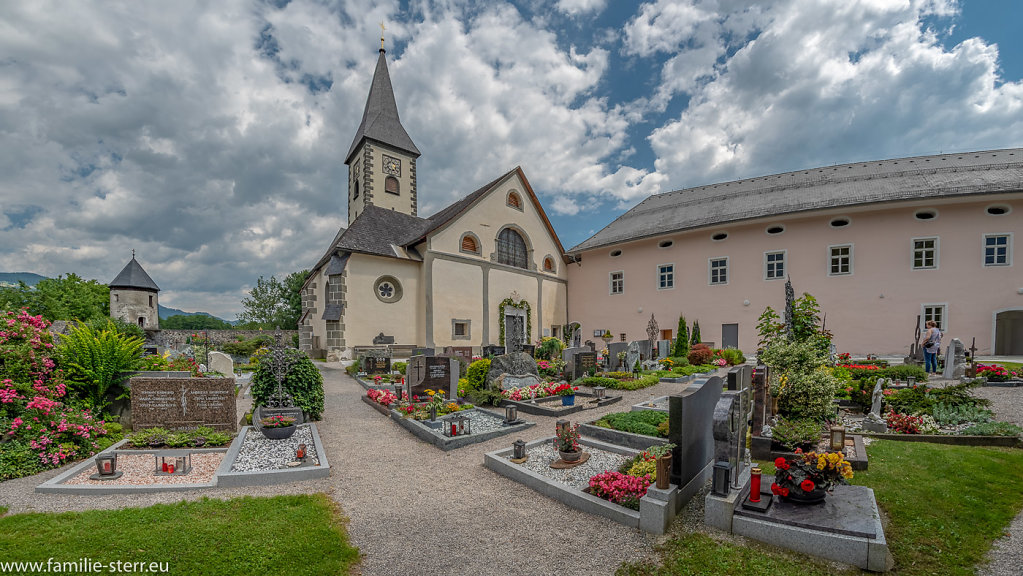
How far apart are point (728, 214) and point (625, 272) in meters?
6.79

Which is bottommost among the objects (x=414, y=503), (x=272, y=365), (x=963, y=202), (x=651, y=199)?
(x=414, y=503)

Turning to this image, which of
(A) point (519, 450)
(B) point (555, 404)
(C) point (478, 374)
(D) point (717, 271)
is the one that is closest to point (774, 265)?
(D) point (717, 271)

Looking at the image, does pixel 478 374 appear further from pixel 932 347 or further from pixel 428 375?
pixel 932 347

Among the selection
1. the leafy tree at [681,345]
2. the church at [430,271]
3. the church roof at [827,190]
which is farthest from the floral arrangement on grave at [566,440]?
the church roof at [827,190]

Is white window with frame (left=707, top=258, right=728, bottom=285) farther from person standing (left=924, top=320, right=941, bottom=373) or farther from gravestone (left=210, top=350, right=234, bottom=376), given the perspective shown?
gravestone (left=210, top=350, right=234, bottom=376)

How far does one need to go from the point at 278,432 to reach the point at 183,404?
2.18 meters

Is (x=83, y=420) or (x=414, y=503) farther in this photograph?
(x=83, y=420)

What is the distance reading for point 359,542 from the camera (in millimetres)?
4270

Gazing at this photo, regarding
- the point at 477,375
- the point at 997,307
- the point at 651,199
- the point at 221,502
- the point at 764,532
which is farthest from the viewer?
the point at 651,199

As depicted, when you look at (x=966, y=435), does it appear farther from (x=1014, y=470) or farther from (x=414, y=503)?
(x=414, y=503)

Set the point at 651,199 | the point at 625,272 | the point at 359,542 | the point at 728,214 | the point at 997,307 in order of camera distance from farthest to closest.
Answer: the point at 651,199
the point at 625,272
the point at 728,214
the point at 997,307
the point at 359,542

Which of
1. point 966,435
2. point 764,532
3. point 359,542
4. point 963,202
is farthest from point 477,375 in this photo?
point 963,202

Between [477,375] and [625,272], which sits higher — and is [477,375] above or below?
below

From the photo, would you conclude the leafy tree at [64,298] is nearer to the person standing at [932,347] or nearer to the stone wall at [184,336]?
the stone wall at [184,336]
